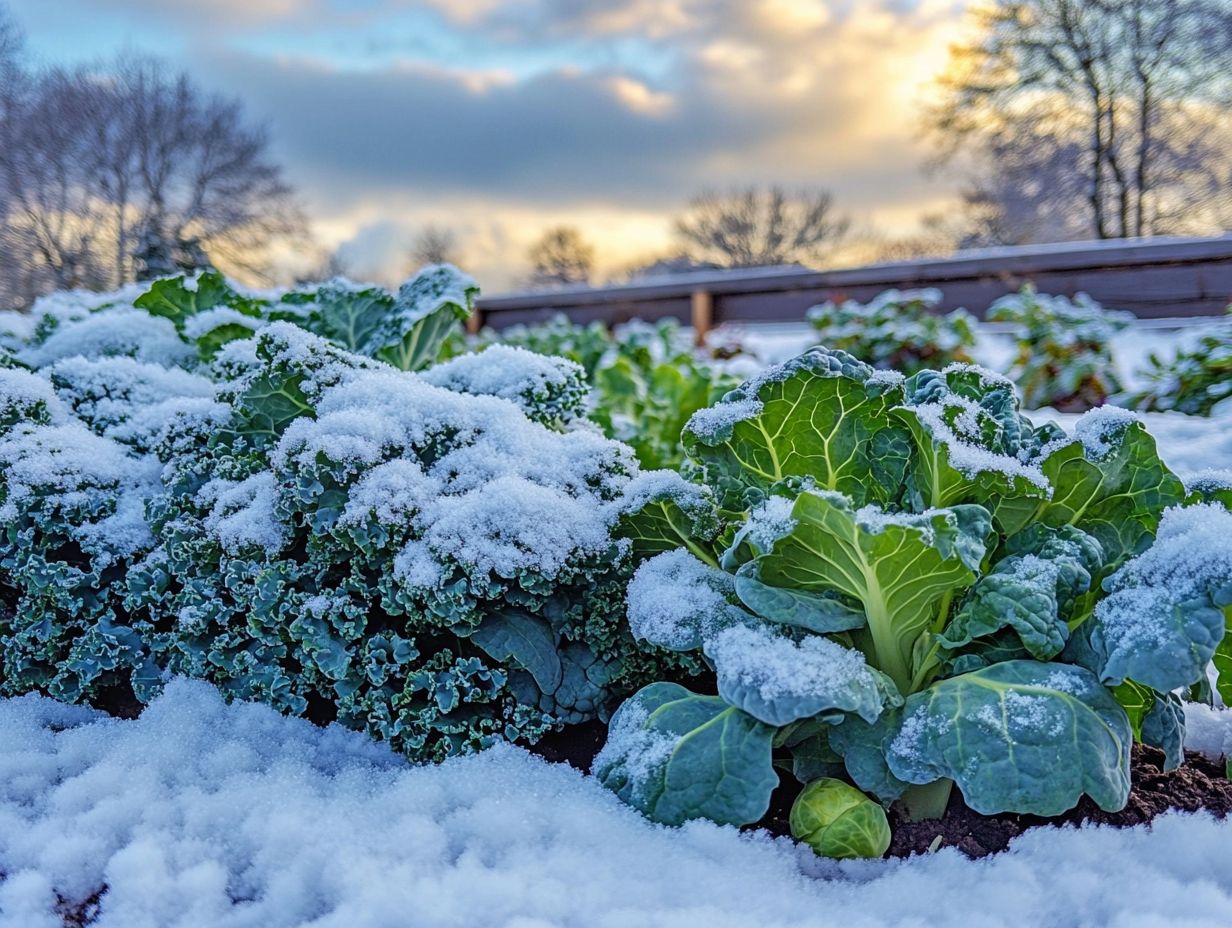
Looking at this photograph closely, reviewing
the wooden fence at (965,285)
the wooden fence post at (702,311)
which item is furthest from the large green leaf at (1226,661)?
the wooden fence post at (702,311)

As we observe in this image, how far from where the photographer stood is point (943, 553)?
106 cm

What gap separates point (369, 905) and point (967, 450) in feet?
3.12

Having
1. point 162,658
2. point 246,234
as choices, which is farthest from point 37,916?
point 246,234

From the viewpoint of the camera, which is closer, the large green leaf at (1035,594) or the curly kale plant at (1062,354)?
the large green leaf at (1035,594)

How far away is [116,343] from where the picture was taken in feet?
7.05

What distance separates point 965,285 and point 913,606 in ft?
15.4

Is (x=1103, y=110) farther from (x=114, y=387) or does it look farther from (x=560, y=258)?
(x=114, y=387)

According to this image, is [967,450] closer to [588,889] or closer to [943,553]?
[943,553]

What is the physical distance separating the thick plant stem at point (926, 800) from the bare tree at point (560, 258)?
2217cm

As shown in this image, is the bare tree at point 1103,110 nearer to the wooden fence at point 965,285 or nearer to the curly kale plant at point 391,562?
the wooden fence at point 965,285

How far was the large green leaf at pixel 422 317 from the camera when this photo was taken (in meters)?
1.93

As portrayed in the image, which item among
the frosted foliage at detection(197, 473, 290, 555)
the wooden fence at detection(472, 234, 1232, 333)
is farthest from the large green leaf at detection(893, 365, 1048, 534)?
the wooden fence at detection(472, 234, 1232, 333)

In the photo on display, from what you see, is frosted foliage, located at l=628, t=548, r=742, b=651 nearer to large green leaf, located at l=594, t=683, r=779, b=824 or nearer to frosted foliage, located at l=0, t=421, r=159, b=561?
large green leaf, located at l=594, t=683, r=779, b=824

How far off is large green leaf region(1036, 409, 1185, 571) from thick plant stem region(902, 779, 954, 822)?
41 centimetres
